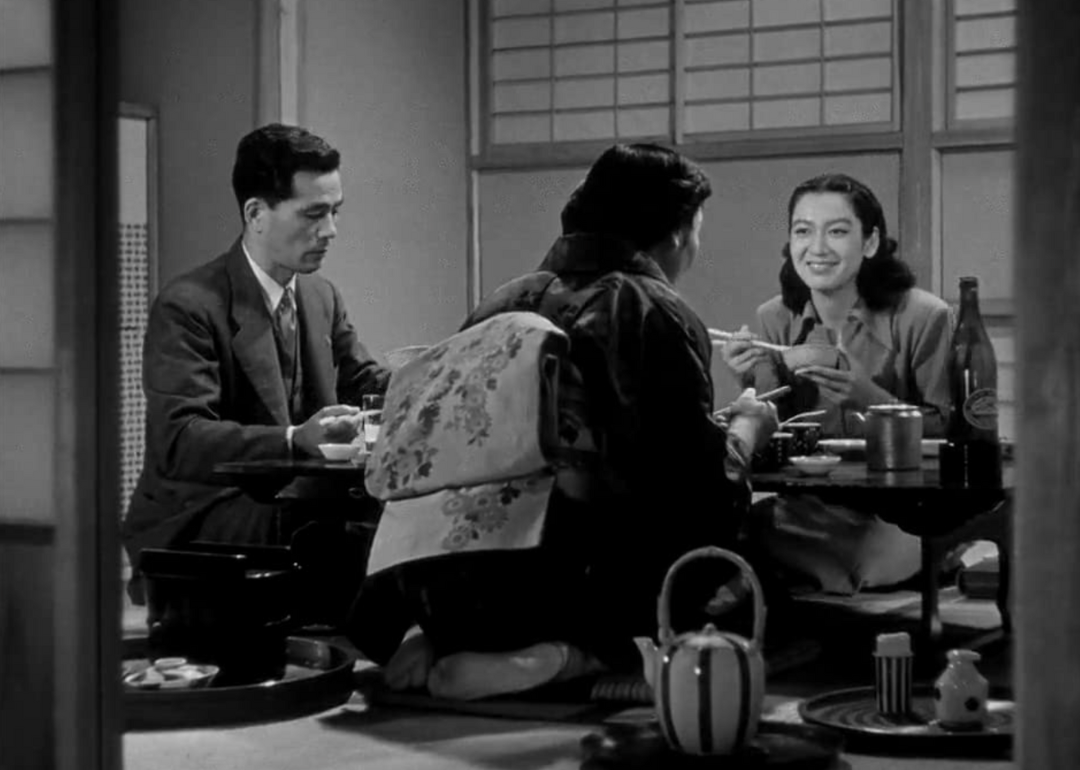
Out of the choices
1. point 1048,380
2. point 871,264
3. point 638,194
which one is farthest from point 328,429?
point 1048,380

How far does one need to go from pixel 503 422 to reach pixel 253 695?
77cm

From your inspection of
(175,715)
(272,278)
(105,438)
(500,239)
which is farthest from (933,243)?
(105,438)

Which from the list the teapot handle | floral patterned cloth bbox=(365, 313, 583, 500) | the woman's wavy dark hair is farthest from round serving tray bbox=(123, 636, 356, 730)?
the woman's wavy dark hair

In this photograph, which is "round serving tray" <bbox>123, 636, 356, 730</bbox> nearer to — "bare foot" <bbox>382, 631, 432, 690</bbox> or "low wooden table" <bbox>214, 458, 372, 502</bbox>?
"bare foot" <bbox>382, 631, 432, 690</bbox>

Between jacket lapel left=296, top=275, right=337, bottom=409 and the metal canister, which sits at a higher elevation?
jacket lapel left=296, top=275, right=337, bottom=409

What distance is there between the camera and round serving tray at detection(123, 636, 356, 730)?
3781 mm

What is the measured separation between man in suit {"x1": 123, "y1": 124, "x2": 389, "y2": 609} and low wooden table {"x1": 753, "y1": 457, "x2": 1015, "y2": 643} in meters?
1.21

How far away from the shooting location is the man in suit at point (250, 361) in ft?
15.8

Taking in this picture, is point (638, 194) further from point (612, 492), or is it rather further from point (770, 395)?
point (770, 395)

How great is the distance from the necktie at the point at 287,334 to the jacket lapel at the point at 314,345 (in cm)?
4

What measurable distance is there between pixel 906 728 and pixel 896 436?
0.95m

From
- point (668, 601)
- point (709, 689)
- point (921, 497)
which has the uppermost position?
point (921, 497)

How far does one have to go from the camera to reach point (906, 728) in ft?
11.4

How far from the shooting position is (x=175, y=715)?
3783mm
